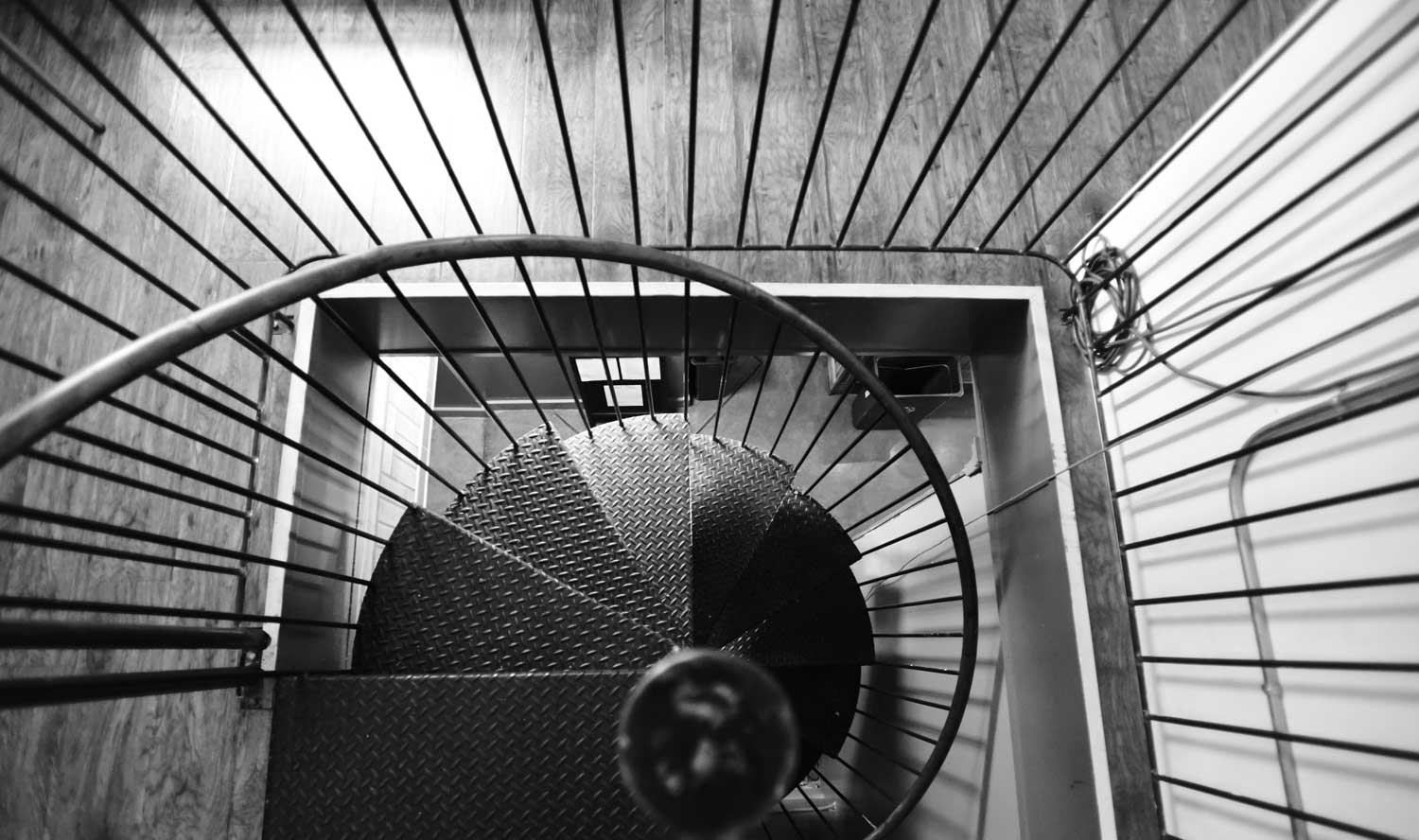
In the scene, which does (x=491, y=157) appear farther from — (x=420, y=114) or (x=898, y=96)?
(x=898, y=96)

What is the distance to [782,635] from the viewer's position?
2213 mm

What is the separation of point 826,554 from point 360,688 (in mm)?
1328

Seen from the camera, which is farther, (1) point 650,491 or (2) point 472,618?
(1) point 650,491

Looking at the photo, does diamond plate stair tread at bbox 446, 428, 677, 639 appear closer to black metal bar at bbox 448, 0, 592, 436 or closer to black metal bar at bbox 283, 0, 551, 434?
black metal bar at bbox 448, 0, 592, 436

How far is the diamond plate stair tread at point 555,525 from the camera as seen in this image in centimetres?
188

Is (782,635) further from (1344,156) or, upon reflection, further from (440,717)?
(1344,156)

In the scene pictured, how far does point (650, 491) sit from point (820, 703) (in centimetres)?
96

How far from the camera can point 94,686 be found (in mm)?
959

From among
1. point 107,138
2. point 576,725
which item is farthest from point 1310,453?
point 107,138

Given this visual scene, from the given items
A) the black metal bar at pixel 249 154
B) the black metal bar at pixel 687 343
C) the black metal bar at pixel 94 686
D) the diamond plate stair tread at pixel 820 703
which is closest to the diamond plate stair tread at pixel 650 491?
the black metal bar at pixel 687 343

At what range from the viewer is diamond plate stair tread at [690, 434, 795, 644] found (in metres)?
2.19

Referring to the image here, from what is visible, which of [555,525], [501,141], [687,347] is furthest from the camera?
[555,525]

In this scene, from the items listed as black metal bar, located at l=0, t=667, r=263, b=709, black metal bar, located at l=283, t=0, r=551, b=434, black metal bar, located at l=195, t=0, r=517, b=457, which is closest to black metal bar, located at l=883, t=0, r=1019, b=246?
black metal bar, located at l=283, t=0, r=551, b=434

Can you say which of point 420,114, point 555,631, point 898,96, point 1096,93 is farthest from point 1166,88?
point 555,631
